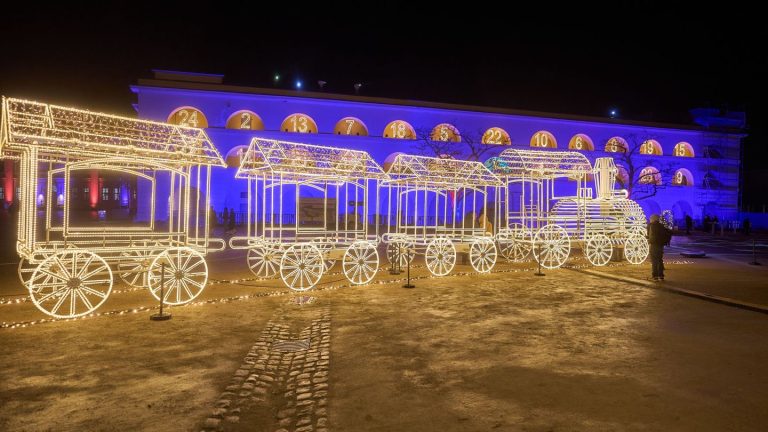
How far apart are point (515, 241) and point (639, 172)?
110ft

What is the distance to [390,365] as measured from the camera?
5809mm

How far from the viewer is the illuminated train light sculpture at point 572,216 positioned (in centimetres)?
1573

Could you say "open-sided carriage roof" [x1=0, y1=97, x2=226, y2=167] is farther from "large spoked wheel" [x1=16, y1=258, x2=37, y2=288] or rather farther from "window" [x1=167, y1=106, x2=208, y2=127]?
"window" [x1=167, y1=106, x2=208, y2=127]

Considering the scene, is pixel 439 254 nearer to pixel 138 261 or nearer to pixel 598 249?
pixel 598 249

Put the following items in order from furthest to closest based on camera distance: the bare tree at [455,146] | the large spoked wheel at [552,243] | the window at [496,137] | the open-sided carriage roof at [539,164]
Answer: the window at [496,137], the bare tree at [455,146], the open-sided carriage roof at [539,164], the large spoked wheel at [552,243]

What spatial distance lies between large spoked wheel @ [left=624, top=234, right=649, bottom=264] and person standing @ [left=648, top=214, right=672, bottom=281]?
3694mm

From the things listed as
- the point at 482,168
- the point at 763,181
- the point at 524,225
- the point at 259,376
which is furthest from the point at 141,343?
the point at 763,181

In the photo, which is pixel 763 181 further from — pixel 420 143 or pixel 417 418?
pixel 417 418

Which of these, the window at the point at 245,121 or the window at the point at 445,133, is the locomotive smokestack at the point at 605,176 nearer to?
the window at the point at 445,133

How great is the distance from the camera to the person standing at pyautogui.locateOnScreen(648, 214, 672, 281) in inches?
512

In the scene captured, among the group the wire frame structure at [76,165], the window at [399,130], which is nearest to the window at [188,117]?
the window at [399,130]

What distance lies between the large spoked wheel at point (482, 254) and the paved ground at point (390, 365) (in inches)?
161

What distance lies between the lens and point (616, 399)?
478cm

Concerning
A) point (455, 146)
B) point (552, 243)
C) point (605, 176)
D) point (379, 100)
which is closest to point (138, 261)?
point (552, 243)
